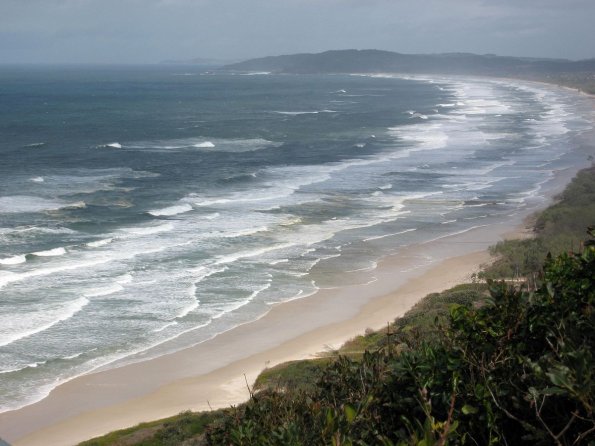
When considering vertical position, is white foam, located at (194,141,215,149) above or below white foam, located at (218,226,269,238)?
above

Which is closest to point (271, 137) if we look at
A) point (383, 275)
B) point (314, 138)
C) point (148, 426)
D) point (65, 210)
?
point (314, 138)

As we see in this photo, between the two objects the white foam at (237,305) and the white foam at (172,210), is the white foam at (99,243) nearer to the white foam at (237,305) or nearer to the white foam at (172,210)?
the white foam at (172,210)

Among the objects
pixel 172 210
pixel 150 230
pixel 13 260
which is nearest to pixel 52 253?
pixel 13 260

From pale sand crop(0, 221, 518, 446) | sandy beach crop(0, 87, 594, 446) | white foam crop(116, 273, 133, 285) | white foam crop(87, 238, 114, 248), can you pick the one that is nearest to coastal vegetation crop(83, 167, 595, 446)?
pale sand crop(0, 221, 518, 446)

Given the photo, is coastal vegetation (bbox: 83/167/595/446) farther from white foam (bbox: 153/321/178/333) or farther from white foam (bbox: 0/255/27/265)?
white foam (bbox: 0/255/27/265)

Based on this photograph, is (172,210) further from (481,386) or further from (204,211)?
(481,386)

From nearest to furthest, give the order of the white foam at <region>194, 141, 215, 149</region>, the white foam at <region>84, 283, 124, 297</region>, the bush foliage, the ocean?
1. the bush foliage
2. the ocean
3. the white foam at <region>84, 283, 124, 297</region>
4. the white foam at <region>194, 141, 215, 149</region>
